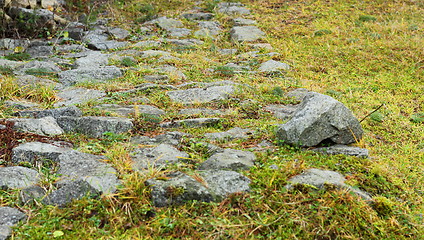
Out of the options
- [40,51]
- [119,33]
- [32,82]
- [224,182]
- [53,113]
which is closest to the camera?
[224,182]

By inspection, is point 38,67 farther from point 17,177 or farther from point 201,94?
point 17,177

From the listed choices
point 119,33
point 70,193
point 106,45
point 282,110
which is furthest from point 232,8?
point 70,193

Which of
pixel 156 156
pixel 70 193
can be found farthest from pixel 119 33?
pixel 70 193

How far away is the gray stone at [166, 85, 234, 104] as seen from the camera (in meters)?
4.73

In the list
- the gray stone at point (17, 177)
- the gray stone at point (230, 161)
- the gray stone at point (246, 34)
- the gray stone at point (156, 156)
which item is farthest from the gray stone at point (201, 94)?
the gray stone at point (246, 34)

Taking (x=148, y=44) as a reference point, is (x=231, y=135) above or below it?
above

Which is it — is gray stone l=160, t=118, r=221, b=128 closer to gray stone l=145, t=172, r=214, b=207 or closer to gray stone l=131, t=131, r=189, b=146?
gray stone l=131, t=131, r=189, b=146

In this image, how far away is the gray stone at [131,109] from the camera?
4.11 meters

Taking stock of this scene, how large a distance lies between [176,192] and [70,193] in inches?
29.0

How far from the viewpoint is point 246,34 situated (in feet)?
27.1

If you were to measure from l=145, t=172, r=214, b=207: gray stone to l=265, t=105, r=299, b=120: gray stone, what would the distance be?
190cm

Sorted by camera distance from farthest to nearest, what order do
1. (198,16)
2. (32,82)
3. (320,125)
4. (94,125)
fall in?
(198,16), (32,82), (94,125), (320,125)

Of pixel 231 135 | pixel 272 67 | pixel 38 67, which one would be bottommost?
pixel 272 67

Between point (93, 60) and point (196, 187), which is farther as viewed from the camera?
point (93, 60)
